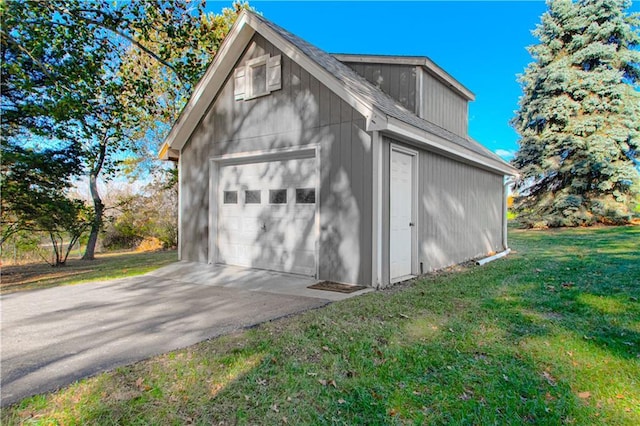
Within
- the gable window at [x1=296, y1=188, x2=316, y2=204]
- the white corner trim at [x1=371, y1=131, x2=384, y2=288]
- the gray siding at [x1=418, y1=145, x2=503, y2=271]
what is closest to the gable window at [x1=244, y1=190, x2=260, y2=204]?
the gable window at [x1=296, y1=188, x2=316, y2=204]

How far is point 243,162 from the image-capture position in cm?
752

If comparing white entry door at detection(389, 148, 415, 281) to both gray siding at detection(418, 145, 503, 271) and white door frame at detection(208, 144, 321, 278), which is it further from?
white door frame at detection(208, 144, 321, 278)

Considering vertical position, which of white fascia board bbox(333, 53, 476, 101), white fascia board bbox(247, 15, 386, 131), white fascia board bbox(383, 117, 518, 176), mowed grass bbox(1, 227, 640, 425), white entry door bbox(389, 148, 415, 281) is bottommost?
mowed grass bbox(1, 227, 640, 425)

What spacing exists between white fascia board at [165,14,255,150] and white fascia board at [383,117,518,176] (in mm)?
3818

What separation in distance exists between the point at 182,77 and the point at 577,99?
61.4 ft

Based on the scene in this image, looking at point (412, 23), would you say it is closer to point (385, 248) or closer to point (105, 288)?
point (385, 248)

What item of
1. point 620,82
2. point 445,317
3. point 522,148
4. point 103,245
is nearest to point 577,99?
point 620,82

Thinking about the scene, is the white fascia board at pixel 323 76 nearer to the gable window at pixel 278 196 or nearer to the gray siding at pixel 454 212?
the gray siding at pixel 454 212

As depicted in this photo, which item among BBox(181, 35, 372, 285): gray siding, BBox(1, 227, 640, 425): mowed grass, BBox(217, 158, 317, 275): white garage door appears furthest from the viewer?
BBox(217, 158, 317, 275): white garage door

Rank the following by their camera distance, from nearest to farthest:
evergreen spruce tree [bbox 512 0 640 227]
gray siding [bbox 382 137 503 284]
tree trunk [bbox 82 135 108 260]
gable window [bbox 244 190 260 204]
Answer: gray siding [bbox 382 137 503 284] → gable window [bbox 244 190 260 204] → tree trunk [bbox 82 135 108 260] → evergreen spruce tree [bbox 512 0 640 227]

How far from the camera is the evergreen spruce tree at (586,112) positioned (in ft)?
53.5

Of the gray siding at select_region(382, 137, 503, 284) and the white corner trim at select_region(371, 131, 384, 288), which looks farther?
the gray siding at select_region(382, 137, 503, 284)

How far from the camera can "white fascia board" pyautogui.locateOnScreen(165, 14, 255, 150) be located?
6927 millimetres

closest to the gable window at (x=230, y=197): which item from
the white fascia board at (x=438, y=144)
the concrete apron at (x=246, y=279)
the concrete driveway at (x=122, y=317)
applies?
the concrete apron at (x=246, y=279)
